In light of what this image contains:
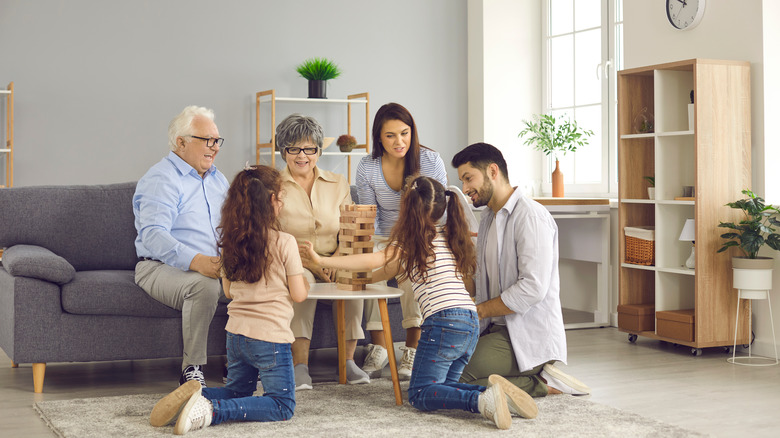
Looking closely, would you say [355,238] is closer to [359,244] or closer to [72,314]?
[359,244]

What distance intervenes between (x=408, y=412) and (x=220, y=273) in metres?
0.80

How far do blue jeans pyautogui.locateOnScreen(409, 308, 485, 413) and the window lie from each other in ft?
10.2

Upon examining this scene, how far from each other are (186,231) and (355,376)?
919mm

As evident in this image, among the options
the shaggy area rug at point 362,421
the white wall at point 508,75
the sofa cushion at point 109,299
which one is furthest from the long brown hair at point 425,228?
the white wall at point 508,75

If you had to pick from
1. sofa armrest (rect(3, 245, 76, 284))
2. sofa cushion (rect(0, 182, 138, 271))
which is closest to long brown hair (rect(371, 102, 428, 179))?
sofa cushion (rect(0, 182, 138, 271))

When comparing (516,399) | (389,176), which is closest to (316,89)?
(389,176)

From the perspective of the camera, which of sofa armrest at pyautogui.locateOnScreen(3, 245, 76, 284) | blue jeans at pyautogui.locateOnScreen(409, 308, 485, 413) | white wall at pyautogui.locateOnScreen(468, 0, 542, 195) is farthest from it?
white wall at pyautogui.locateOnScreen(468, 0, 542, 195)

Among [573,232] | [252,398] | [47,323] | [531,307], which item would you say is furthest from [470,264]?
[573,232]

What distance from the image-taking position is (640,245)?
4578mm

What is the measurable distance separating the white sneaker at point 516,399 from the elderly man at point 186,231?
3.77 feet

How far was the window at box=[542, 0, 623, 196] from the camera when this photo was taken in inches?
226

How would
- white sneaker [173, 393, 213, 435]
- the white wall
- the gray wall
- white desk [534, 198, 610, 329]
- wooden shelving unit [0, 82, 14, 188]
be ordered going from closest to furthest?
1. white sneaker [173, 393, 213, 435]
2. white desk [534, 198, 610, 329]
3. wooden shelving unit [0, 82, 14, 188]
4. the gray wall
5. the white wall

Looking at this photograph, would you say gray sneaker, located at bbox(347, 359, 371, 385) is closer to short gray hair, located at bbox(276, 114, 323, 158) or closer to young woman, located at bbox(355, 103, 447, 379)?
young woman, located at bbox(355, 103, 447, 379)

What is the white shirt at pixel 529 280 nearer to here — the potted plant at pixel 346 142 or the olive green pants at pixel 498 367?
the olive green pants at pixel 498 367
